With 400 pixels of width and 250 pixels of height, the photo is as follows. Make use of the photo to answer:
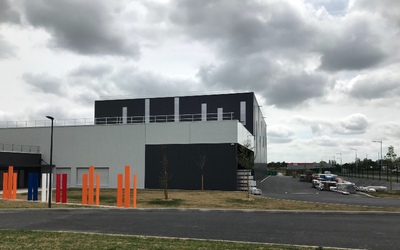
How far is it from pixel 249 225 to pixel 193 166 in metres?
24.9

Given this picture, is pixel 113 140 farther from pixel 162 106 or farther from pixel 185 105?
pixel 185 105

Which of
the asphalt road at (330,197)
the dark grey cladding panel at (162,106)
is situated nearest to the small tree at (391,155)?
the asphalt road at (330,197)

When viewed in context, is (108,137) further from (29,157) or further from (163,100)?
(163,100)

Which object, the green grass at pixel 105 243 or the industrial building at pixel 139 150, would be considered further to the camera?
the industrial building at pixel 139 150

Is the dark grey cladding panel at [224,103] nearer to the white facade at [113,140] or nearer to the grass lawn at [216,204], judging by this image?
the white facade at [113,140]

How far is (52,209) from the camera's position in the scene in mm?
20844

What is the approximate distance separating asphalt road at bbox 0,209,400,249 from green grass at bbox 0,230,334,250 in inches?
53.4

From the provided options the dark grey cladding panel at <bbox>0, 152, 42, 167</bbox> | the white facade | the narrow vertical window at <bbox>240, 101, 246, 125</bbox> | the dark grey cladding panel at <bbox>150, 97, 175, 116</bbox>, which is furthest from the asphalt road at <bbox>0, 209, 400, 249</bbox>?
the dark grey cladding panel at <bbox>150, 97, 175, 116</bbox>

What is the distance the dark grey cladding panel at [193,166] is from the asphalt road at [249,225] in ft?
62.3

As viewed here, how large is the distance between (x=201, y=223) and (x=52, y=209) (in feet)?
33.1

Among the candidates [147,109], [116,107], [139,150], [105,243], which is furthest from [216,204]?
[116,107]

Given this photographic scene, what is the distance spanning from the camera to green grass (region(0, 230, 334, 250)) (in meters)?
9.87

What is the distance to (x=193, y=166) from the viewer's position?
130 feet

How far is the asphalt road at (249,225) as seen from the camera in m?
12.0
